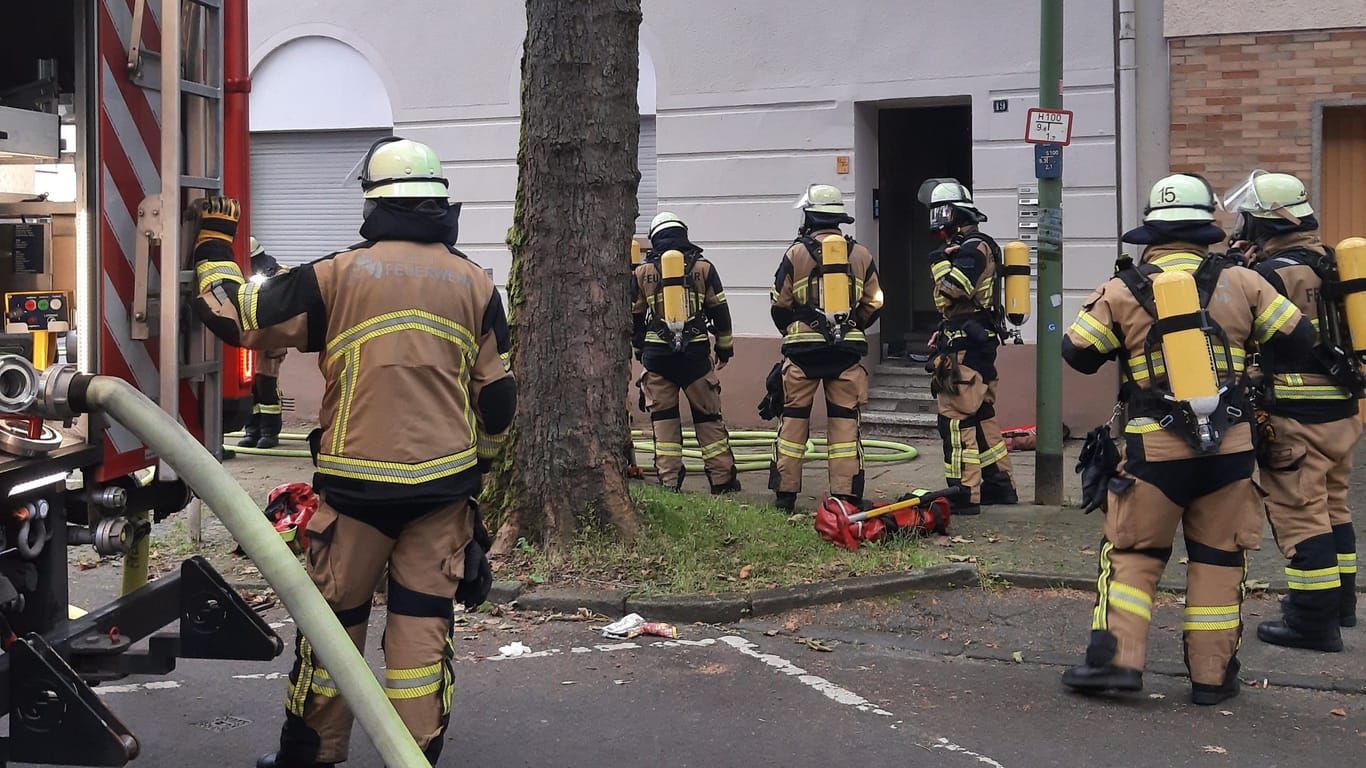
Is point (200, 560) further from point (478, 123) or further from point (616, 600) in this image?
point (478, 123)

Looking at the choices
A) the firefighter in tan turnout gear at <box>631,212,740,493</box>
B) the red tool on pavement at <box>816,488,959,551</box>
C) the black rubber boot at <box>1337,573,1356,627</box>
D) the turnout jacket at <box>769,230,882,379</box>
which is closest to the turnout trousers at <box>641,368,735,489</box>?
the firefighter in tan turnout gear at <box>631,212,740,493</box>

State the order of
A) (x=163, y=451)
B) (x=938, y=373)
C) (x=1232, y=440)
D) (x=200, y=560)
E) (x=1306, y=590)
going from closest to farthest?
(x=163, y=451), (x=200, y=560), (x=1232, y=440), (x=1306, y=590), (x=938, y=373)

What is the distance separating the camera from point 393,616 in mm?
4316

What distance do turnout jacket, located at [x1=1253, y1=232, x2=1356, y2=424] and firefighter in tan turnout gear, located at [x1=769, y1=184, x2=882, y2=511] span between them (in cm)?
A: 299

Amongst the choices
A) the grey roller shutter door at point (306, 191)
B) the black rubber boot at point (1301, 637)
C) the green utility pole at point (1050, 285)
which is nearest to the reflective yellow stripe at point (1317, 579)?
the black rubber boot at point (1301, 637)

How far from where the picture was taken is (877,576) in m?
7.06

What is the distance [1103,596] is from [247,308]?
11.3 feet

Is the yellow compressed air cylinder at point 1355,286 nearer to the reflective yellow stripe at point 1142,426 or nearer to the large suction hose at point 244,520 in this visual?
the reflective yellow stripe at point 1142,426

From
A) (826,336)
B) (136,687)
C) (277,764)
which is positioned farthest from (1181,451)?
(136,687)

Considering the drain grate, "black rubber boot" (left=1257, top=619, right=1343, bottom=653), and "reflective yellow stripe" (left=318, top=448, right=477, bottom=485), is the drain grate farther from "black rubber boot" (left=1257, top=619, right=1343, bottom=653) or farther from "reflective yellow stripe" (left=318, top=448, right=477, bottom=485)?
"black rubber boot" (left=1257, top=619, right=1343, bottom=653)

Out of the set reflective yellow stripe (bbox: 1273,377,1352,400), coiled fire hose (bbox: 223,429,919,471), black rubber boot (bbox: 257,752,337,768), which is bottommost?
black rubber boot (bbox: 257,752,337,768)

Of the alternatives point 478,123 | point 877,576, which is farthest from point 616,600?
point 478,123

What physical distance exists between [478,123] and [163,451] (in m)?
10.4

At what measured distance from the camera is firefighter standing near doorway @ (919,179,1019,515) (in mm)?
9031
